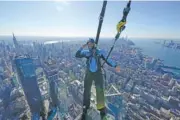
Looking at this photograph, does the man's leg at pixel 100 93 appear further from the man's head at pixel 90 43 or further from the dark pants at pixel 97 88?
the man's head at pixel 90 43

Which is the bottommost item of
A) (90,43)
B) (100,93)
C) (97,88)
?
(100,93)

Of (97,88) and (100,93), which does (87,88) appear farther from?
(100,93)

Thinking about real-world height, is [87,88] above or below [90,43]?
below

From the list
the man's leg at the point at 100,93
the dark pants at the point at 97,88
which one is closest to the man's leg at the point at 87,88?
the dark pants at the point at 97,88

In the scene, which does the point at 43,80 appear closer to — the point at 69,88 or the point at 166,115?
the point at 69,88

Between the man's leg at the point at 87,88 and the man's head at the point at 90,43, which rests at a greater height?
the man's head at the point at 90,43

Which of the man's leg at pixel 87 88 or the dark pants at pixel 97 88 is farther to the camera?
the man's leg at pixel 87 88

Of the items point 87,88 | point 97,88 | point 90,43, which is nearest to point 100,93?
point 97,88

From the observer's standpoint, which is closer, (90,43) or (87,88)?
(90,43)

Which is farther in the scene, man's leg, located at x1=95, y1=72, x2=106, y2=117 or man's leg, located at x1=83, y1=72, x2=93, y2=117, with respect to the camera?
man's leg, located at x1=83, y1=72, x2=93, y2=117

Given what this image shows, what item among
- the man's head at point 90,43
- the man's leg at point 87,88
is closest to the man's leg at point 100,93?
the man's leg at point 87,88

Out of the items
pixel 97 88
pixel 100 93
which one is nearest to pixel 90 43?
pixel 97 88

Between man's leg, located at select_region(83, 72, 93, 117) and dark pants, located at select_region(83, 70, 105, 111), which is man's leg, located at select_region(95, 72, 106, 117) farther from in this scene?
man's leg, located at select_region(83, 72, 93, 117)

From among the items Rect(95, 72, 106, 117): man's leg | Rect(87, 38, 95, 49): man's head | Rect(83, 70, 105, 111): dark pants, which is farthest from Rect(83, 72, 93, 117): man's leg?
Rect(87, 38, 95, 49): man's head
